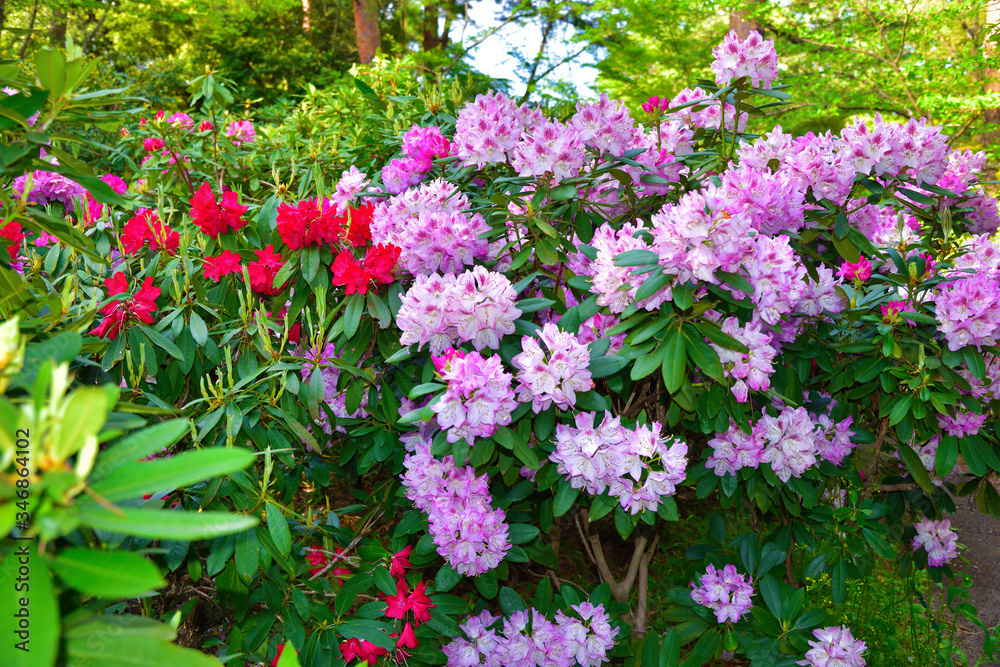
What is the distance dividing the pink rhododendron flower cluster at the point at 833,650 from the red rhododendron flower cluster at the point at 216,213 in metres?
2.21

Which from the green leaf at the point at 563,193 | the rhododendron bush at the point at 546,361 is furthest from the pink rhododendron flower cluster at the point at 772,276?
the green leaf at the point at 563,193

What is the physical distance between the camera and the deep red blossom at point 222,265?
2.01 meters

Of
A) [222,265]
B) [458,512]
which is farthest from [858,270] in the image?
[222,265]

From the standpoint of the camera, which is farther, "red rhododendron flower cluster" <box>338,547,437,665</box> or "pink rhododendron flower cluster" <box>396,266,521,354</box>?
"red rhododendron flower cluster" <box>338,547,437,665</box>

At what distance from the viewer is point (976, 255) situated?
2.29 meters

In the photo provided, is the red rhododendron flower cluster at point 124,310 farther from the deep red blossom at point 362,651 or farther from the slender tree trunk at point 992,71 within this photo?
the slender tree trunk at point 992,71

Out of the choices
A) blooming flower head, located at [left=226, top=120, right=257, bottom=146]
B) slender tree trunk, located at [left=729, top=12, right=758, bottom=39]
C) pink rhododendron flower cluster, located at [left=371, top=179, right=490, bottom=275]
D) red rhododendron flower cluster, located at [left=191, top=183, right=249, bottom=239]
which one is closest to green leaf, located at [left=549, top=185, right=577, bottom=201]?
pink rhododendron flower cluster, located at [left=371, top=179, right=490, bottom=275]

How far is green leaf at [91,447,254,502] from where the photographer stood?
1.62 feet

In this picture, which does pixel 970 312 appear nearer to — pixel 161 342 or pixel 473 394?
pixel 473 394

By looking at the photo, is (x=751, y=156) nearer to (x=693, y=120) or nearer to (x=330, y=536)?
(x=693, y=120)

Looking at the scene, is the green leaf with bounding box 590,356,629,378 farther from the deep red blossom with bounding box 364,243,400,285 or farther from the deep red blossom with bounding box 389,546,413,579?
the deep red blossom with bounding box 389,546,413,579

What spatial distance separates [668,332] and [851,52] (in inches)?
293

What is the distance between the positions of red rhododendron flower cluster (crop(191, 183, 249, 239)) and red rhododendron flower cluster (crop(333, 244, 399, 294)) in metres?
0.57

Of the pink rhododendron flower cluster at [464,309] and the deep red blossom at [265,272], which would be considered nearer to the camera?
the pink rhododendron flower cluster at [464,309]
